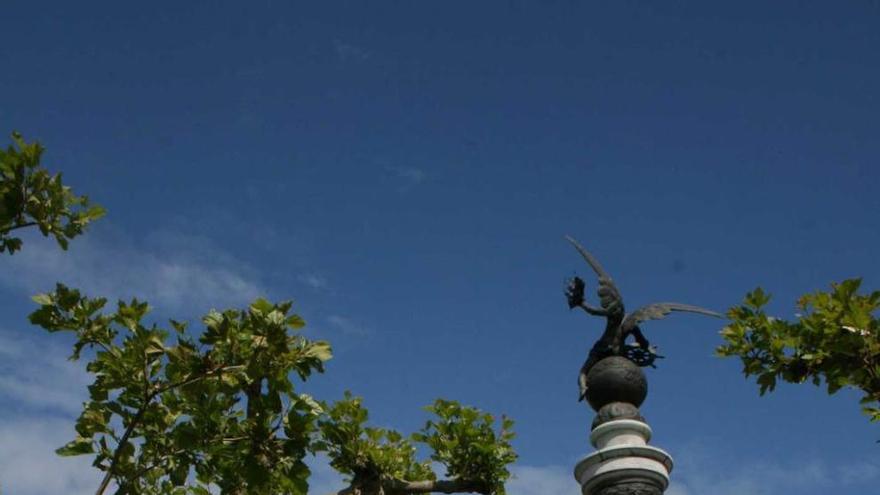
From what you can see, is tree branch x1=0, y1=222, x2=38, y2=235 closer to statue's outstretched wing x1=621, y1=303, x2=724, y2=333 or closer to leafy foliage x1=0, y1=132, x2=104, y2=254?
leafy foliage x1=0, y1=132, x2=104, y2=254

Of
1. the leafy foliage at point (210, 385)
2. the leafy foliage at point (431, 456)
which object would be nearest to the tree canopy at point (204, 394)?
the leafy foliage at point (210, 385)

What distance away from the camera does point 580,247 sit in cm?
880

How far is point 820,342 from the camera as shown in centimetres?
684

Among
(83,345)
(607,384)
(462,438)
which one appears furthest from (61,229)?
(462,438)

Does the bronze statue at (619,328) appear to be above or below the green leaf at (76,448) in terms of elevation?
above

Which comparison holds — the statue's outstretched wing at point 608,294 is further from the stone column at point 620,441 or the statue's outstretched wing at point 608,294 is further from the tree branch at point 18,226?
the tree branch at point 18,226

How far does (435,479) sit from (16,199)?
7490mm

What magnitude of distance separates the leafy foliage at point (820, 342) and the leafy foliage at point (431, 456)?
18.3 ft

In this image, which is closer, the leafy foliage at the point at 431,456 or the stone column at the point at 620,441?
the stone column at the point at 620,441

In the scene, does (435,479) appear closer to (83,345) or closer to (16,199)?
(83,345)

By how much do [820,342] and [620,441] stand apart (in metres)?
1.80

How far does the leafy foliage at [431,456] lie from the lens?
1182 centimetres

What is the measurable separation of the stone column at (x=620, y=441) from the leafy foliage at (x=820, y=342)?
89 centimetres

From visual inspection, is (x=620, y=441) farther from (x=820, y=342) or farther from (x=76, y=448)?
(x=76, y=448)
